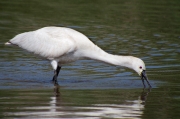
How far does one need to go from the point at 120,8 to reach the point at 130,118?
14.4 meters

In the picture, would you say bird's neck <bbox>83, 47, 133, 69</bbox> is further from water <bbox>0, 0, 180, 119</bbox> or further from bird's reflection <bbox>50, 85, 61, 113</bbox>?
bird's reflection <bbox>50, 85, 61, 113</bbox>

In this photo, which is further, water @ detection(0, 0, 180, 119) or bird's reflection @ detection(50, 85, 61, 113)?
water @ detection(0, 0, 180, 119)

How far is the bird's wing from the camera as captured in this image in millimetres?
14055

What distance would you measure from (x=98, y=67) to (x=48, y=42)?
1861mm

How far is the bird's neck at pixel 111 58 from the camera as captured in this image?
13.8m

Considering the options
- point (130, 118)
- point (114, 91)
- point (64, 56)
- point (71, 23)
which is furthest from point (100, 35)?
point (130, 118)

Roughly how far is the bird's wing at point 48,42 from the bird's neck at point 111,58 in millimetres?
414

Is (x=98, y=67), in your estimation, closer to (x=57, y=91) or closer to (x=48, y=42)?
(x=48, y=42)

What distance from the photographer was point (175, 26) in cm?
2175

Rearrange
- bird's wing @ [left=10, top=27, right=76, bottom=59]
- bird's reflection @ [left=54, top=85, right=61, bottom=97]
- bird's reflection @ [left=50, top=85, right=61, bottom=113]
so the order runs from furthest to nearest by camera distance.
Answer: bird's wing @ [left=10, top=27, right=76, bottom=59], bird's reflection @ [left=54, top=85, right=61, bottom=97], bird's reflection @ [left=50, top=85, right=61, bottom=113]

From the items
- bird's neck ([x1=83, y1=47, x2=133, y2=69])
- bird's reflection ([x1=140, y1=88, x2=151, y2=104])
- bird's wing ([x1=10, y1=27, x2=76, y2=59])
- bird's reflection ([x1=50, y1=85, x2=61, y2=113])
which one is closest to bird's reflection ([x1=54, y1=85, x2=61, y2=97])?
bird's reflection ([x1=50, y1=85, x2=61, y2=113])

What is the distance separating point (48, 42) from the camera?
46.9 feet

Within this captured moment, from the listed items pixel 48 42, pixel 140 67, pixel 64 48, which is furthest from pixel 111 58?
pixel 48 42

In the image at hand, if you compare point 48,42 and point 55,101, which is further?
point 48,42
